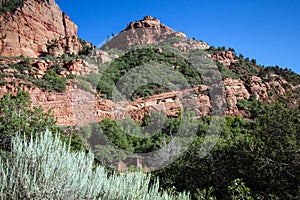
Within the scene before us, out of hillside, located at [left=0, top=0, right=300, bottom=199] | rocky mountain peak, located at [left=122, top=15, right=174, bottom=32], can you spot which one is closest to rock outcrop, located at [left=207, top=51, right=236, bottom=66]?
hillside, located at [left=0, top=0, right=300, bottom=199]

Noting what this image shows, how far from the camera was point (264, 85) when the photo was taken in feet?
115

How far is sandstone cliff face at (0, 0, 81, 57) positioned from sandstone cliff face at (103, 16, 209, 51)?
55.9 ft

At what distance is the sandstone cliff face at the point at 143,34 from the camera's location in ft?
197

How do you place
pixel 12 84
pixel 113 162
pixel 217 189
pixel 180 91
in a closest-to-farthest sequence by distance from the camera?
1. pixel 217 189
2. pixel 113 162
3. pixel 12 84
4. pixel 180 91

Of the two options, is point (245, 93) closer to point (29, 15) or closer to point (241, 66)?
point (241, 66)

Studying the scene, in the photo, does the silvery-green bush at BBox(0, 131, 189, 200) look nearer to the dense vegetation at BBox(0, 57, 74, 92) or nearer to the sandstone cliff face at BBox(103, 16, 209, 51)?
the dense vegetation at BBox(0, 57, 74, 92)

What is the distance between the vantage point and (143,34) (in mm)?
62844

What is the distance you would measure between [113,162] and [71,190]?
16.1 metres

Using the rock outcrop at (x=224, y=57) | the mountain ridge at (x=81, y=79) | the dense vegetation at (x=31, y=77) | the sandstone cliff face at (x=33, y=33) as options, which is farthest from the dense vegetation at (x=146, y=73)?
the sandstone cliff face at (x=33, y=33)

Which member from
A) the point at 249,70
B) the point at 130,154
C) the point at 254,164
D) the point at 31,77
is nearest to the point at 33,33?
the point at 31,77

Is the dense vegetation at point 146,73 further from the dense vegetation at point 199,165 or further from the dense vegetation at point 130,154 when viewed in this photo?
the dense vegetation at point 199,165

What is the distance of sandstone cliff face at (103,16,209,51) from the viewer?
60.0 meters

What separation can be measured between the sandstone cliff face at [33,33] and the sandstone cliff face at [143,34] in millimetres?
17050

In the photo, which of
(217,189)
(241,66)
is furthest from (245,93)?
(217,189)
